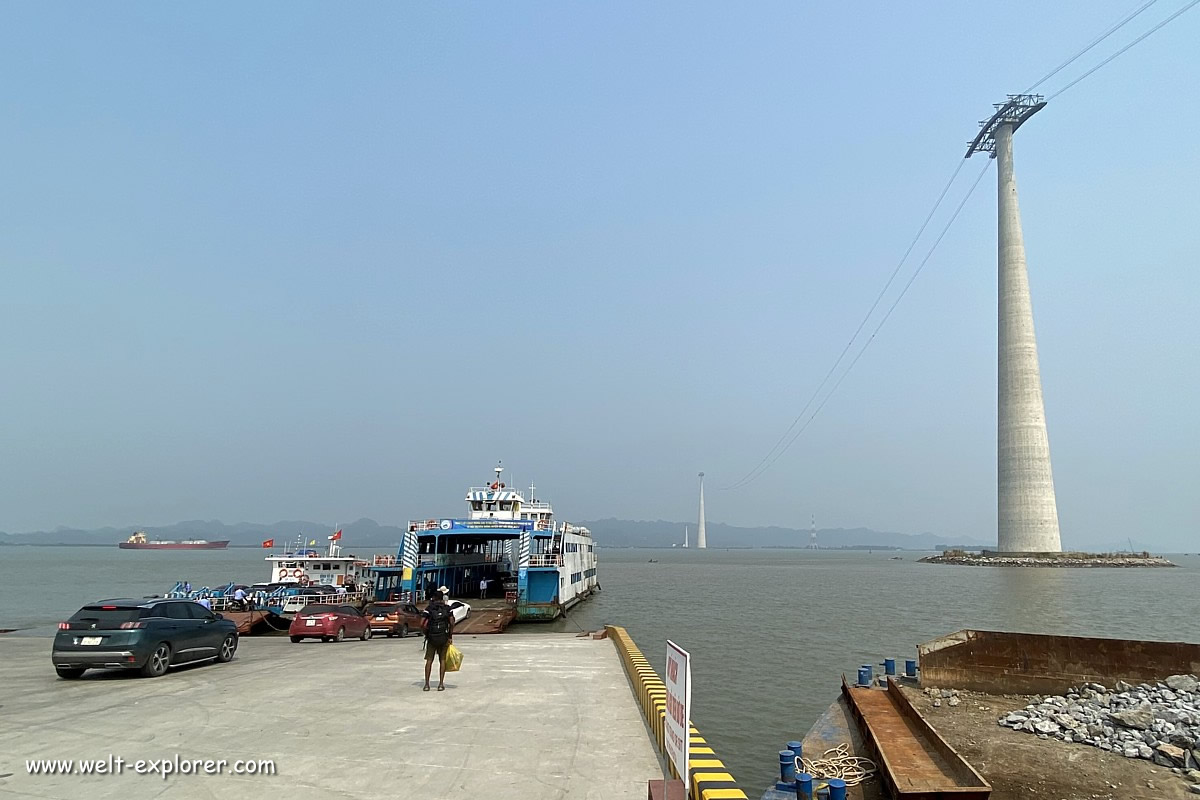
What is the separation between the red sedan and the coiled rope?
1570cm

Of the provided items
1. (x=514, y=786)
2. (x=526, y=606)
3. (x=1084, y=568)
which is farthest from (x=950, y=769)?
(x=1084, y=568)

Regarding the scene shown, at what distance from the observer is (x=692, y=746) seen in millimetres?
8516

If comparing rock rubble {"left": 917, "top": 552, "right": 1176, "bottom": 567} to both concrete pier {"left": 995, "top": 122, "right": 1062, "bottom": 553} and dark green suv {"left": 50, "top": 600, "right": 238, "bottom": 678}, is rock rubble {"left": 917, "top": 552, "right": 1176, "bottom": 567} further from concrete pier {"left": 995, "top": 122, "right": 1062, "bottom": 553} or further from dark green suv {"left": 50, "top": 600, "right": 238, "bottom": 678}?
dark green suv {"left": 50, "top": 600, "right": 238, "bottom": 678}

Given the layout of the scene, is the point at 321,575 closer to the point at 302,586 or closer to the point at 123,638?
the point at 302,586

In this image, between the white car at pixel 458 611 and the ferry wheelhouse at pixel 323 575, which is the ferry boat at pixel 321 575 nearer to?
the ferry wheelhouse at pixel 323 575

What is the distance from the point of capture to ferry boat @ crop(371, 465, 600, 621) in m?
38.2

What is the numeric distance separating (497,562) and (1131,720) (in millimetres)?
50427

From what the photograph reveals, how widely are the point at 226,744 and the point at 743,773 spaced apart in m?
9.24

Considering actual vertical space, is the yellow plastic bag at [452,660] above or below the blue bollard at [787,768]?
above

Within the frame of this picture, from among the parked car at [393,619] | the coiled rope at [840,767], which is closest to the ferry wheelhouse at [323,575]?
the parked car at [393,619]

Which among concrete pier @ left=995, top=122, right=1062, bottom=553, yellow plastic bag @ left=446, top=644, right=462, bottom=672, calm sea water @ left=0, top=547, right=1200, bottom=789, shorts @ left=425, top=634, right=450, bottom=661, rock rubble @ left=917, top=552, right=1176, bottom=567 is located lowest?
rock rubble @ left=917, top=552, right=1176, bottom=567

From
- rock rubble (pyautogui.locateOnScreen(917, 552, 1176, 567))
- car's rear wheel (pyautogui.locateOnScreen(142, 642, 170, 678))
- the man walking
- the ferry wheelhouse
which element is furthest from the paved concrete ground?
rock rubble (pyautogui.locateOnScreen(917, 552, 1176, 567))

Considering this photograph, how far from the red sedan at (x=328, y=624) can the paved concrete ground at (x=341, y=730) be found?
6.43 meters

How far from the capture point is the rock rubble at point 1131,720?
12031mm
